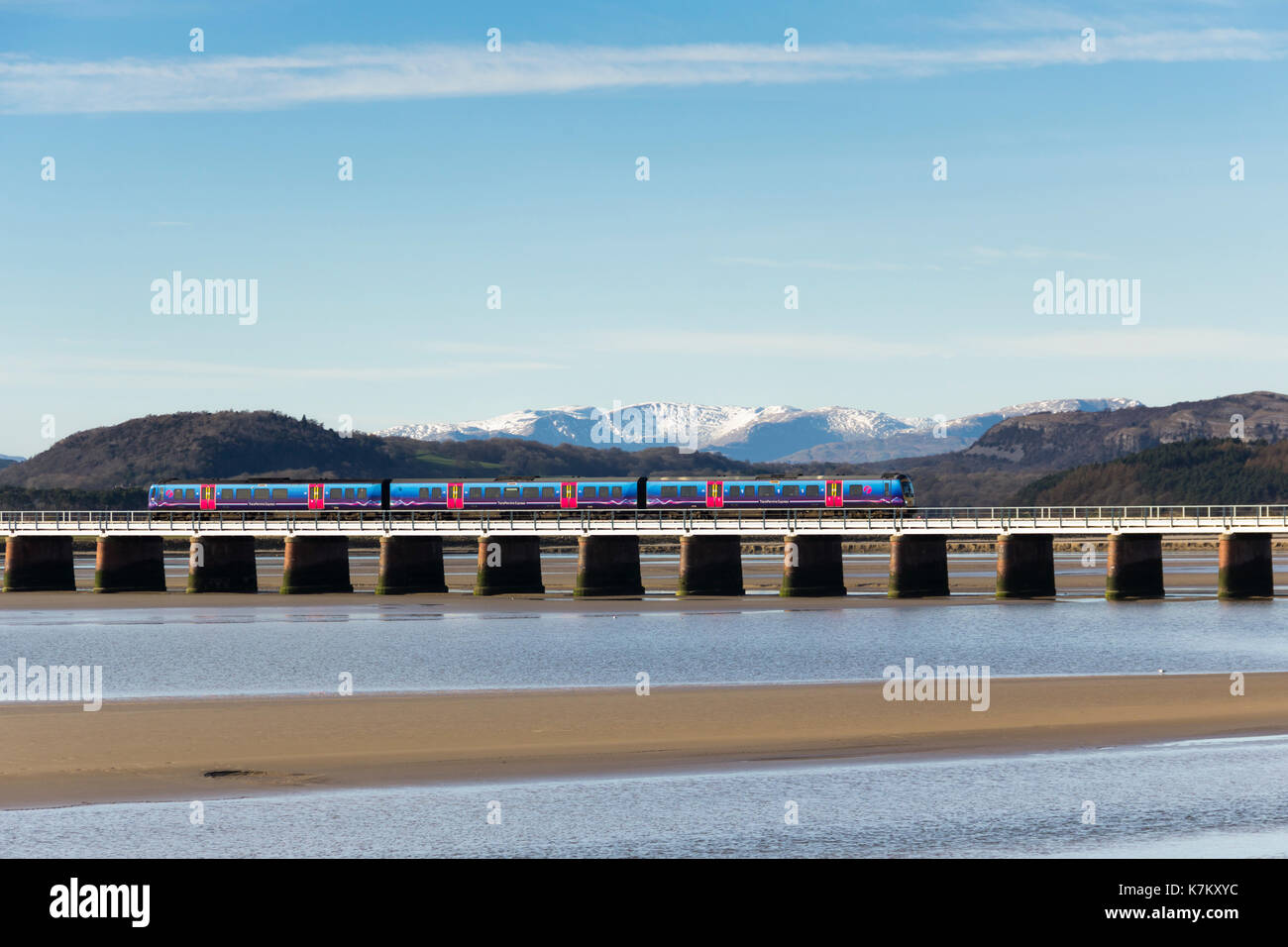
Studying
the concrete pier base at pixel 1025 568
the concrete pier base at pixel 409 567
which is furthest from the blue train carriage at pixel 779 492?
the concrete pier base at pixel 409 567

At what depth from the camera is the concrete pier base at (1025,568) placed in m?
85.8

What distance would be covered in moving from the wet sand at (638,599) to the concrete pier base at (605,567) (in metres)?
0.98

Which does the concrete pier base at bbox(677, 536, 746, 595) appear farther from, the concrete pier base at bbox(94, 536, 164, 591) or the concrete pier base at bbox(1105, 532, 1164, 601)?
the concrete pier base at bbox(94, 536, 164, 591)

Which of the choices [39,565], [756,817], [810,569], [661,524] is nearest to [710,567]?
[661,524]

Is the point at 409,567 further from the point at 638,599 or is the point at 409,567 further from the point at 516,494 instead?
the point at 638,599

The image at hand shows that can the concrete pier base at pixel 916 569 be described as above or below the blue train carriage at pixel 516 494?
below

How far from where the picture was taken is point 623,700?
1710 inches

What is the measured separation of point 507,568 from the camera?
93.1 metres

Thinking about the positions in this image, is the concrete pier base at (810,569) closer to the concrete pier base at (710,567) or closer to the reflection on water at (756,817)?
the concrete pier base at (710,567)

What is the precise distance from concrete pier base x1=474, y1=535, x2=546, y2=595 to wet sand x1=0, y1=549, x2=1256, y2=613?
3.16 feet

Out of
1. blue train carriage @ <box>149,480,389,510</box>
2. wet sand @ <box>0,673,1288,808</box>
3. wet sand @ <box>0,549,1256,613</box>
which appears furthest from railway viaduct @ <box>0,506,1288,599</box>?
wet sand @ <box>0,673,1288,808</box>

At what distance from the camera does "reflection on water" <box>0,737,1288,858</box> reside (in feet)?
80.8

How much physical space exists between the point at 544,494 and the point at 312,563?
16.4 m

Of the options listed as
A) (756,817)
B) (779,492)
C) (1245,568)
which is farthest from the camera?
(779,492)
